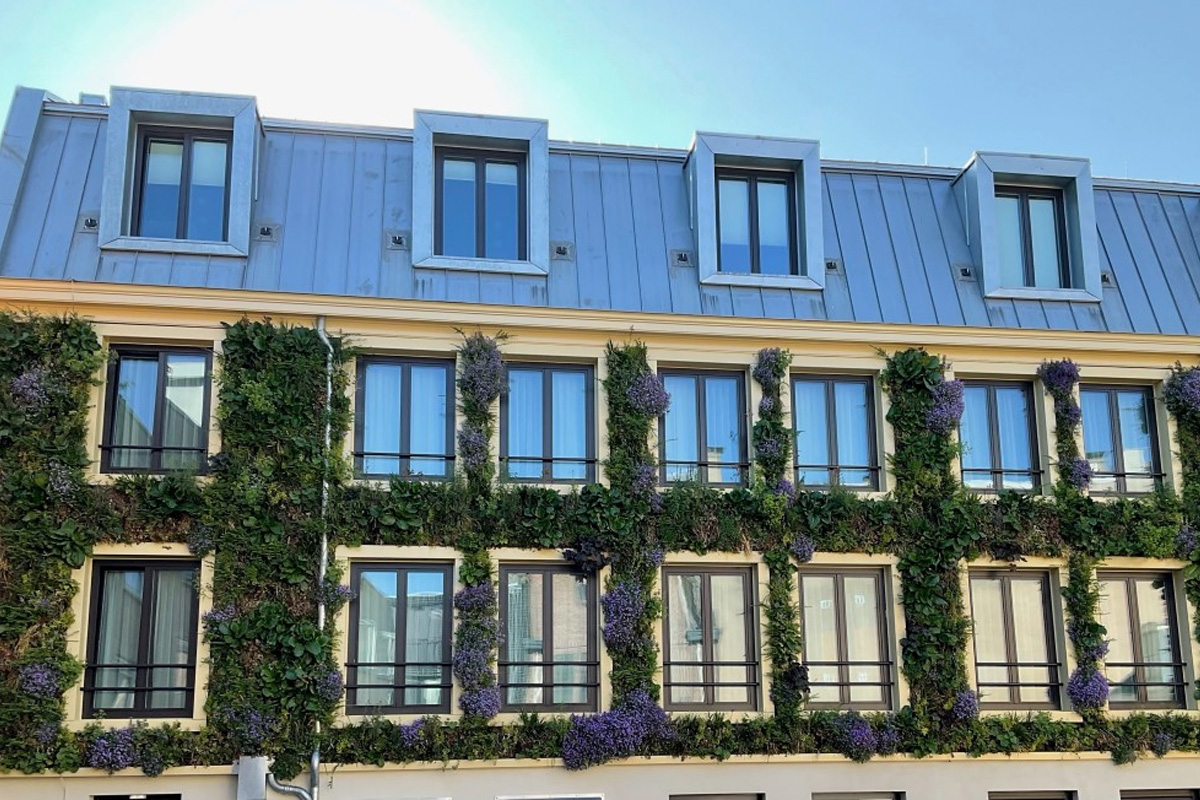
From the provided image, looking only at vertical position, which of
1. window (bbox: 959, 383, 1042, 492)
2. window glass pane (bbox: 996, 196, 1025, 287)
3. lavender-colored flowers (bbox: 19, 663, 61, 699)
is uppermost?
window glass pane (bbox: 996, 196, 1025, 287)

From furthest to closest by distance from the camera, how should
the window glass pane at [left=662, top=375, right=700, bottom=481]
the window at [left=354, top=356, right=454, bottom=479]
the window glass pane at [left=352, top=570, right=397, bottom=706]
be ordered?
1. the window glass pane at [left=662, top=375, right=700, bottom=481]
2. the window at [left=354, top=356, right=454, bottom=479]
3. the window glass pane at [left=352, top=570, right=397, bottom=706]

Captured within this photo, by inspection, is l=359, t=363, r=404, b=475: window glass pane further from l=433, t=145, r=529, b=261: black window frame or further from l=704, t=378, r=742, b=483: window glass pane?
l=704, t=378, r=742, b=483: window glass pane

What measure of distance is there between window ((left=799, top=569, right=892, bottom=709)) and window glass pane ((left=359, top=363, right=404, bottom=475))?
5.75 meters

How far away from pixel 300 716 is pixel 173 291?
5.45 m

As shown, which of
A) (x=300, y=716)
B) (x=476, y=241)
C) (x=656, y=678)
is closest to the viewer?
(x=300, y=716)

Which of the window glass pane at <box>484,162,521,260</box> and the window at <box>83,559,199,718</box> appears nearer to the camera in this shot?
the window at <box>83,559,199,718</box>

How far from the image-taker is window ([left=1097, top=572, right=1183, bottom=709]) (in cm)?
1755

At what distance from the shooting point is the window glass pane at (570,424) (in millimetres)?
16906

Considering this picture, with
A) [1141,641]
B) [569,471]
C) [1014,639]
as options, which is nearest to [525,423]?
[569,471]

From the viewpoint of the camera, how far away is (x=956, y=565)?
1717cm

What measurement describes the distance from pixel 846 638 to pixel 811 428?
2892mm

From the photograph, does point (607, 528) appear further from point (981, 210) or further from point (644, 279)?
point (981, 210)

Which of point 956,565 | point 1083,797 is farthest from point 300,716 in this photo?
point 1083,797

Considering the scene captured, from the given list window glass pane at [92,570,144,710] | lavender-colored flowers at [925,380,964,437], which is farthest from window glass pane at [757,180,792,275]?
window glass pane at [92,570,144,710]
